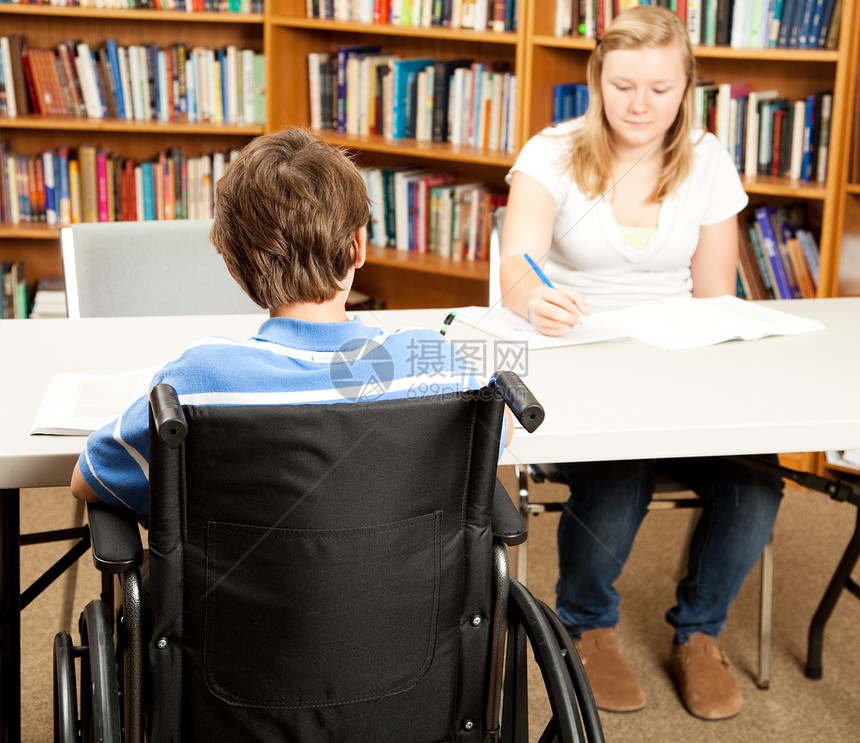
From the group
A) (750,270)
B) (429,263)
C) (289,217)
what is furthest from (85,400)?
(750,270)

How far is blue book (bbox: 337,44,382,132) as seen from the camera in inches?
125

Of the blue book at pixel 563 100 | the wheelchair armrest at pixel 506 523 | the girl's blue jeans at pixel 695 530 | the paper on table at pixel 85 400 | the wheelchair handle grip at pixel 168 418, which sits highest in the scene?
the blue book at pixel 563 100

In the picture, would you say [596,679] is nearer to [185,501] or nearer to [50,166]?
[185,501]

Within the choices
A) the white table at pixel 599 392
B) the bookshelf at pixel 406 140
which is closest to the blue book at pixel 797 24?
the bookshelf at pixel 406 140

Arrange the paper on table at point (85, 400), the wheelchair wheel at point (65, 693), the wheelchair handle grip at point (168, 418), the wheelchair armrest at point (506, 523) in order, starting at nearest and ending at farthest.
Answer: the wheelchair handle grip at point (168, 418)
the wheelchair wheel at point (65, 693)
the wheelchair armrest at point (506, 523)
the paper on table at point (85, 400)

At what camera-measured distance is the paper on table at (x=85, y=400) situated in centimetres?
118

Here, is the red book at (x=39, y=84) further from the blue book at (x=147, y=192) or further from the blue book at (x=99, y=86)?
the blue book at (x=147, y=192)

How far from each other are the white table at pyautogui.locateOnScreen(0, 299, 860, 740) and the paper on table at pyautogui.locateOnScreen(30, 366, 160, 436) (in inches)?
0.7

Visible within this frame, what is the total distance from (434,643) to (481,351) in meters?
0.59

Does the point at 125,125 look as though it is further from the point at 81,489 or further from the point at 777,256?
the point at 81,489

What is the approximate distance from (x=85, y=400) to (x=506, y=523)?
22.8 inches

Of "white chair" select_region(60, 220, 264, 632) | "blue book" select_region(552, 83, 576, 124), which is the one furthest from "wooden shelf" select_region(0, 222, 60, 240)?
"blue book" select_region(552, 83, 576, 124)

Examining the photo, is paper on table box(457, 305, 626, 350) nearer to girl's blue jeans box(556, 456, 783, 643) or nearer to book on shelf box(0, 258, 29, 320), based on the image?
girl's blue jeans box(556, 456, 783, 643)

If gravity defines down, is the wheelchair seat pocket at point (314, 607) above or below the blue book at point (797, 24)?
below
